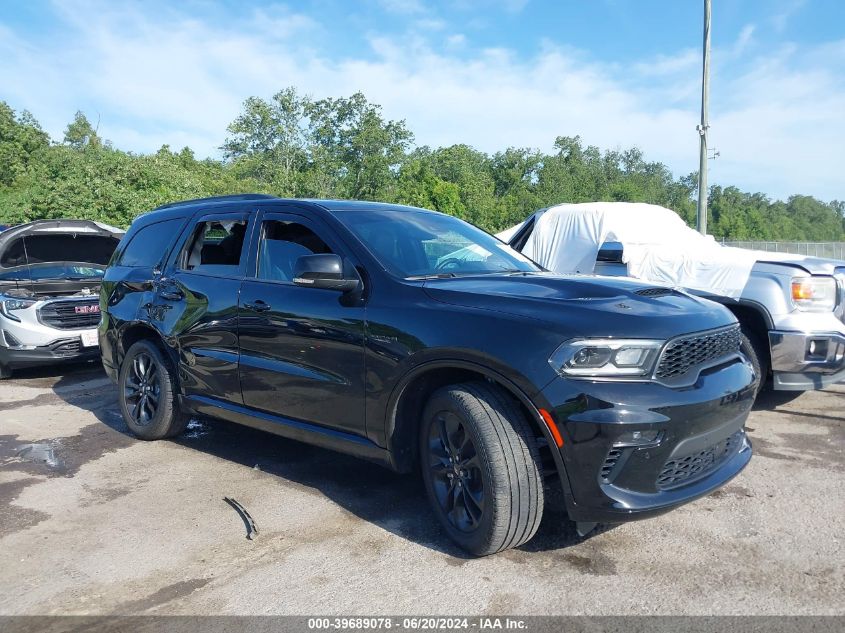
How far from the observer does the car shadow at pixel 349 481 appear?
12.1 feet

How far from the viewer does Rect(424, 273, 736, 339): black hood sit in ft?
10.0

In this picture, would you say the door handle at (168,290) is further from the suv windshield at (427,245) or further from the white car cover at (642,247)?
the white car cover at (642,247)

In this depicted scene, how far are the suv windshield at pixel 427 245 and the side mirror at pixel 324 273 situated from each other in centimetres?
25

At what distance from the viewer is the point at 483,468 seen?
3180mm

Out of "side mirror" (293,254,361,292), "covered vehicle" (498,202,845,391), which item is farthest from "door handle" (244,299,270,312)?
"covered vehicle" (498,202,845,391)

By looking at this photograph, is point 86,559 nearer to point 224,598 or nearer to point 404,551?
point 224,598

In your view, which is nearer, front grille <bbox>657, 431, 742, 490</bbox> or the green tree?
front grille <bbox>657, 431, 742, 490</bbox>

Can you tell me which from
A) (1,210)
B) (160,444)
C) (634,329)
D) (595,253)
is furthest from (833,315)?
(1,210)

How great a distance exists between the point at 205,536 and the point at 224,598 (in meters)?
0.74

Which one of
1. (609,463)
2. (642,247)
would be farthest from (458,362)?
(642,247)

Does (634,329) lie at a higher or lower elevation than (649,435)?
higher

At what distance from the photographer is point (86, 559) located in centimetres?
354

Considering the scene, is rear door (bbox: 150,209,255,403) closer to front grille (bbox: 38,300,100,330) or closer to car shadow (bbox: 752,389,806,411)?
front grille (bbox: 38,300,100,330)

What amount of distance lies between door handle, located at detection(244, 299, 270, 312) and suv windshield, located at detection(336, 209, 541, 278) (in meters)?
0.71
